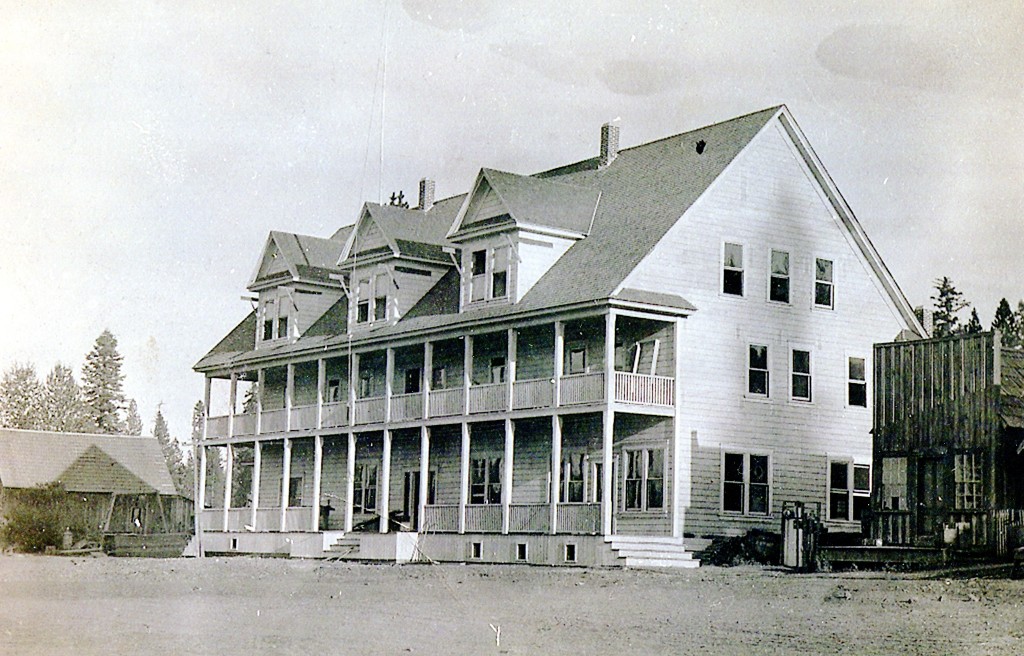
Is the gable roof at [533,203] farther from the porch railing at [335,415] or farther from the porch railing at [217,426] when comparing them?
the porch railing at [217,426]

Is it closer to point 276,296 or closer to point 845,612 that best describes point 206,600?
point 845,612

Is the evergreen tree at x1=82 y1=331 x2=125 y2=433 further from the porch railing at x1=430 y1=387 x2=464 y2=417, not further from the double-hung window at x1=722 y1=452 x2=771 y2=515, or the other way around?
the double-hung window at x1=722 y1=452 x2=771 y2=515

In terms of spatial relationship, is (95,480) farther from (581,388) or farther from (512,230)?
(581,388)

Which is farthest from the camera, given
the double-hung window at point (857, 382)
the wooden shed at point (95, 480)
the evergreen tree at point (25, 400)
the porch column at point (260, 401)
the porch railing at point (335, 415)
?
the evergreen tree at point (25, 400)

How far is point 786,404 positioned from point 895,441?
272 inches

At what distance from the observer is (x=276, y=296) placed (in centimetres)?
4734

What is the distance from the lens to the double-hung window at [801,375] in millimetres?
36875

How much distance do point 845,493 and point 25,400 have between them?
53.7 m

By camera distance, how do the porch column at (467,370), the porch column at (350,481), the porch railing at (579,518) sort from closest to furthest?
the porch railing at (579,518) → the porch column at (467,370) → the porch column at (350,481)

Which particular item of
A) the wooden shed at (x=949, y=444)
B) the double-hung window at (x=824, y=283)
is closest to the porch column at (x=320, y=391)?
the double-hung window at (x=824, y=283)

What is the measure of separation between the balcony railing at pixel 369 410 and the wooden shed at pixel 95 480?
1289 centimetres

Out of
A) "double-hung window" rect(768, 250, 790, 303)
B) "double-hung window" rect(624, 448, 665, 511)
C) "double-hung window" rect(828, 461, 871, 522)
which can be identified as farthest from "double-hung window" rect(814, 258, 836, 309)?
"double-hung window" rect(624, 448, 665, 511)

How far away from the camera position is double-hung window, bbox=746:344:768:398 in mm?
36000

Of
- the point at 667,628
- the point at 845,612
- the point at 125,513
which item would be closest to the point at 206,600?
the point at 667,628
